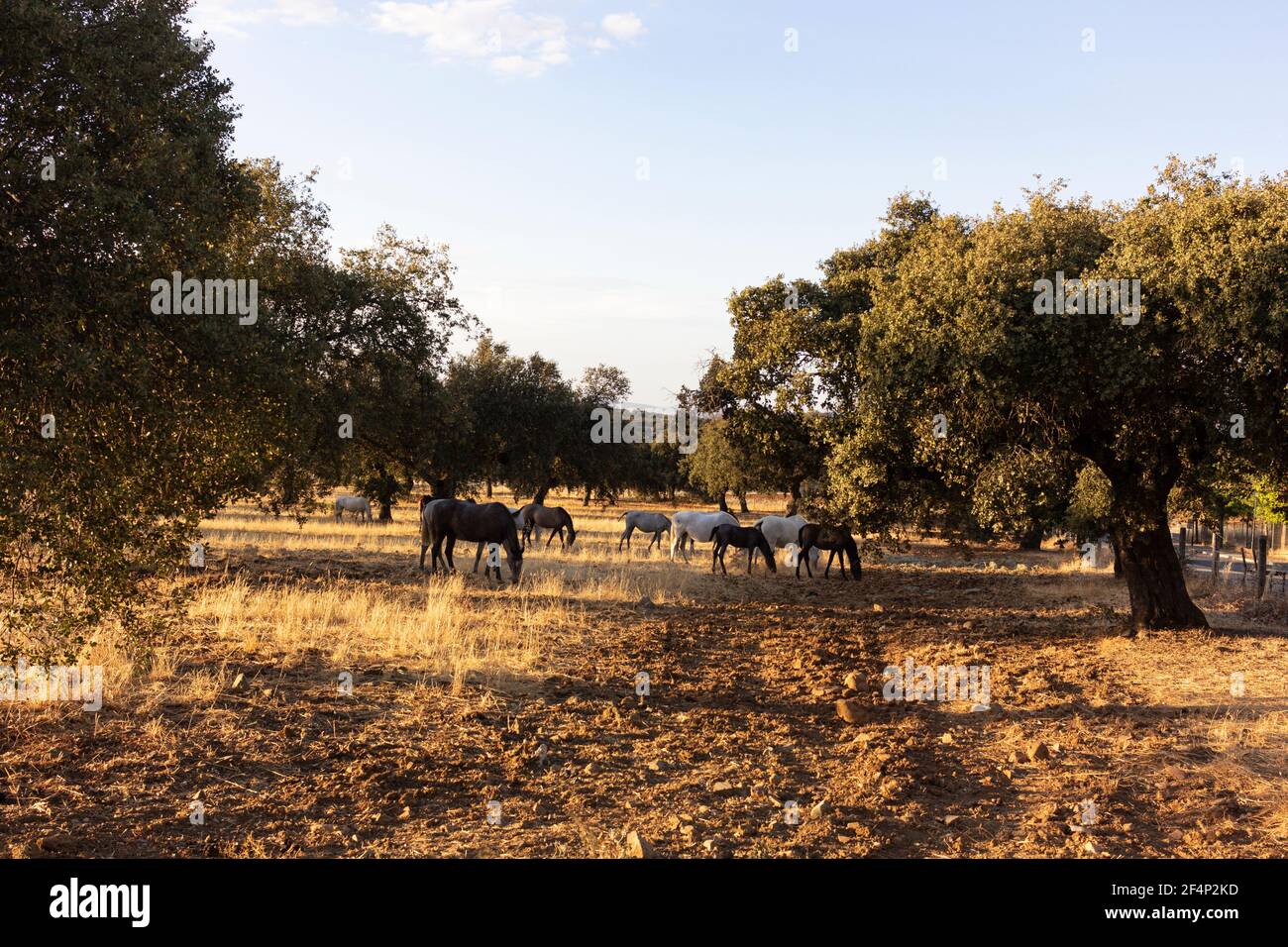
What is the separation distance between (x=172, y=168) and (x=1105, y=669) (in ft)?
47.6

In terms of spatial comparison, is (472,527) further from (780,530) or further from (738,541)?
(780,530)

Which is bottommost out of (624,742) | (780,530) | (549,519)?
(624,742)

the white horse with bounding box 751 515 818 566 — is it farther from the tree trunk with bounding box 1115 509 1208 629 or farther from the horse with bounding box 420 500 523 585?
the tree trunk with bounding box 1115 509 1208 629

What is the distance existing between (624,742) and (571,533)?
26449mm

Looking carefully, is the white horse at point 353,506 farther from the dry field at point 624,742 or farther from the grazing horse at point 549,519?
the dry field at point 624,742

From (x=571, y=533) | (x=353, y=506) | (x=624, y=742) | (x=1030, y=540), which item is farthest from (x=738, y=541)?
(x=353, y=506)

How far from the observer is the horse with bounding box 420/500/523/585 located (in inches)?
912

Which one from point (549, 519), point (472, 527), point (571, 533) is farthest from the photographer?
point (549, 519)

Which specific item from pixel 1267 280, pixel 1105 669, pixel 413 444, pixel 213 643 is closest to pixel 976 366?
pixel 1267 280

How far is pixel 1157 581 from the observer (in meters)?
16.8

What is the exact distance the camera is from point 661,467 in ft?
251

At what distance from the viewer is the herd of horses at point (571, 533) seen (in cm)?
2359

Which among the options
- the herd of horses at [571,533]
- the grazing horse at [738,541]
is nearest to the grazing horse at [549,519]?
the herd of horses at [571,533]

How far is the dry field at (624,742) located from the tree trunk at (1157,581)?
76cm
